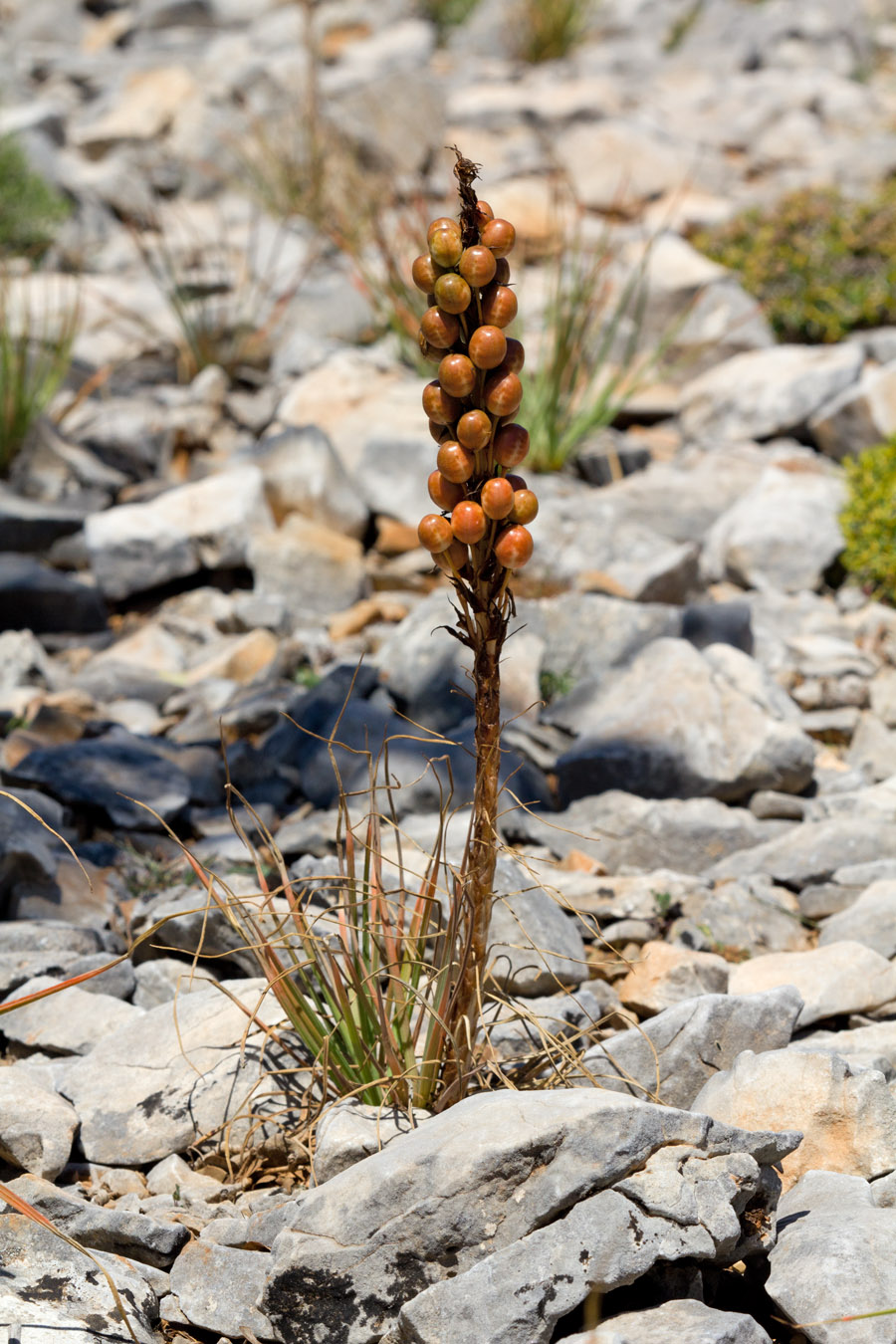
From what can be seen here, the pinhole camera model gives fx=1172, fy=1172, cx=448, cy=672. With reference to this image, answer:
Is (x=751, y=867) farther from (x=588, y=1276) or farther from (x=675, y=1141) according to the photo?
(x=588, y=1276)

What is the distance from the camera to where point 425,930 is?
2121mm

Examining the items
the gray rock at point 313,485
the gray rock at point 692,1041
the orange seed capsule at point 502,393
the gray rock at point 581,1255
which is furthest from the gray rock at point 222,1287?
the gray rock at point 313,485

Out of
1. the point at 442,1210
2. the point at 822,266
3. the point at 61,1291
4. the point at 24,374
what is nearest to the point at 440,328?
the point at 442,1210

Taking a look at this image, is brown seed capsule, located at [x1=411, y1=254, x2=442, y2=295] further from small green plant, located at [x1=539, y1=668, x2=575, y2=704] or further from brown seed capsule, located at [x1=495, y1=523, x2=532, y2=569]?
small green plant, located at [x1=539, y1=668, x2=575, y2=704]

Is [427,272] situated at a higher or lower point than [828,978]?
higher

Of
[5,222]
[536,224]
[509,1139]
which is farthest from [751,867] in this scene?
[5,222]

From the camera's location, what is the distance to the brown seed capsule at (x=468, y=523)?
1.55m

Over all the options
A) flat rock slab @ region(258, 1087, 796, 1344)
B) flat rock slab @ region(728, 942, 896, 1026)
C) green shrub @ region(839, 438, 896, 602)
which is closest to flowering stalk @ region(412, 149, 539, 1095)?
flat rock slab @ region(258, 1087, 796, 1344)

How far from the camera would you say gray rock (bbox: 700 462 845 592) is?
16.2ft

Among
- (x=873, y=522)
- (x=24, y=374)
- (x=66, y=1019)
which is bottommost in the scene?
(x=66, y=1019)

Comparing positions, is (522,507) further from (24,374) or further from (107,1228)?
(24,374)

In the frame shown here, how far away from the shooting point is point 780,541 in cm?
494

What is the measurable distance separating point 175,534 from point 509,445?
12.4 ft

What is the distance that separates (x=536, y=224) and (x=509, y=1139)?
8.15 m
